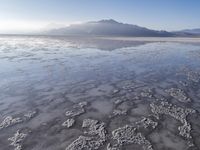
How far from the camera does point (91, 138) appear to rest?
521 centimetres

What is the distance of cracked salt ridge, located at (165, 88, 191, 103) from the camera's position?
26.5 ft

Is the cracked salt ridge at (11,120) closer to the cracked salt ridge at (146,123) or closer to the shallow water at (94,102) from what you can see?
the shallow water at (94,102)

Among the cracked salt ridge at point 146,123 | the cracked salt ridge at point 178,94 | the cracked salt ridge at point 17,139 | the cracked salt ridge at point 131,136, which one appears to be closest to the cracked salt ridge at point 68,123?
the cracked salt ridge at point 17,139

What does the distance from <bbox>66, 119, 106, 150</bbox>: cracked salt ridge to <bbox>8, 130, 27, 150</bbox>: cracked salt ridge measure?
1095 millimetres

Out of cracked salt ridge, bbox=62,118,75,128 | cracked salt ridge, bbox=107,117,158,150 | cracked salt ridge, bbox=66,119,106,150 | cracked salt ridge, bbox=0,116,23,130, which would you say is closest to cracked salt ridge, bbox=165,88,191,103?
cracked salt ridge, bbox=107,117,158,150

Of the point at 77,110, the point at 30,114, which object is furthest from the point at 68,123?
the point at 30,114

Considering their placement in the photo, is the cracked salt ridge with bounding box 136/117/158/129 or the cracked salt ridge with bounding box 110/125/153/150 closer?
the cracked salt ridge with bounding box 110/125/153/150

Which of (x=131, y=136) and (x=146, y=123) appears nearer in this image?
(x=131, y=136)

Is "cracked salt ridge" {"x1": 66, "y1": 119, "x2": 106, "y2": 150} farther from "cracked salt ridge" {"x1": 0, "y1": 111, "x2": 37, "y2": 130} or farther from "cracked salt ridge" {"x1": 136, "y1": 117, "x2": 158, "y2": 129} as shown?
"cracked salt ridge" {"x1": 0, "y1": 111, "x2": 37, "y2": 130}

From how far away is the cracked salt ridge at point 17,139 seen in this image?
4.89 metres

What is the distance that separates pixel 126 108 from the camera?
7223 mm

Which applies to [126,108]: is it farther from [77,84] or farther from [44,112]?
[77,84]

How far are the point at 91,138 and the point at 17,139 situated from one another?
1.70 metres

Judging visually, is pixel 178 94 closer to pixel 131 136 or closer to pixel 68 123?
pixel 131 136
